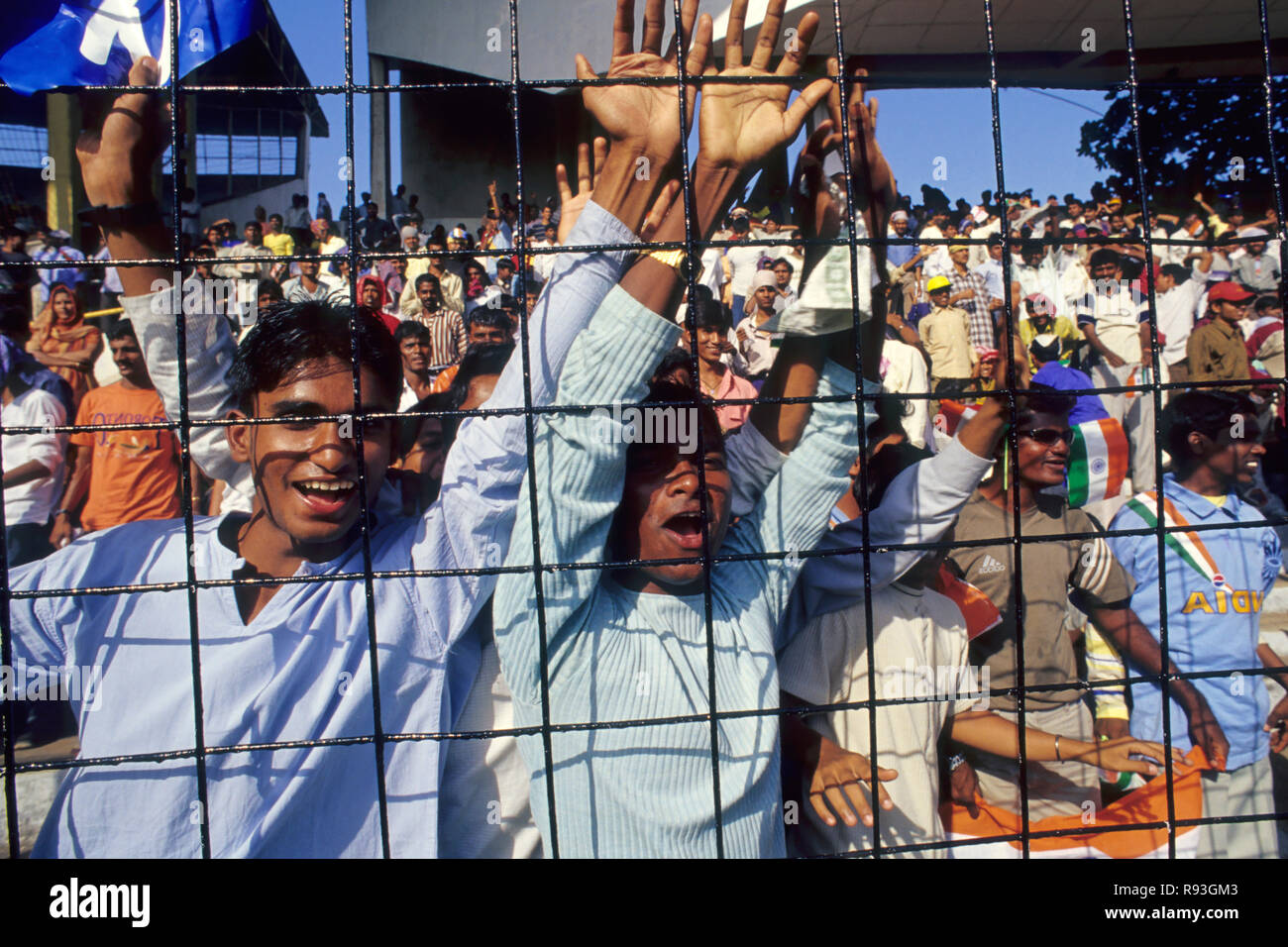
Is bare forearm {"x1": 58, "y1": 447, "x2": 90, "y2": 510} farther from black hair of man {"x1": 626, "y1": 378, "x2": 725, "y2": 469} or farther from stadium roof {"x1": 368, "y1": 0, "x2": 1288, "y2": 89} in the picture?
stadium roof {"x1": 368, "y1": 0, "x2": 1288, "y2": 89}

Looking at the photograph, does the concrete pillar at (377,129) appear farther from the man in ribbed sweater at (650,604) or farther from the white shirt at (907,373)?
the man in ribbed sweater at (650,604)

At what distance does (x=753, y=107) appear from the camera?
5.04 ft

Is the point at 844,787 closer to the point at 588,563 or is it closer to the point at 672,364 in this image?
the point at 588,563

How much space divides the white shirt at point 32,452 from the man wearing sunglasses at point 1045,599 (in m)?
3.75

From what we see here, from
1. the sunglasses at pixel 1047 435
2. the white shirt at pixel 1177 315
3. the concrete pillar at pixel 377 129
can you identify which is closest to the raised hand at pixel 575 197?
the sunglasses at pixel 1047 435

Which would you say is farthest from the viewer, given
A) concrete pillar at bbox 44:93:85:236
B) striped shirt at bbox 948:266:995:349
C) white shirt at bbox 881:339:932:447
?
striped shirt at bbox 948:266:995:349

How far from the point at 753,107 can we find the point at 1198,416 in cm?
194

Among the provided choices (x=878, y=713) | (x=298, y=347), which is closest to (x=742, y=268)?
(x=878, y=713)

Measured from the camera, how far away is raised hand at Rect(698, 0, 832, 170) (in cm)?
147

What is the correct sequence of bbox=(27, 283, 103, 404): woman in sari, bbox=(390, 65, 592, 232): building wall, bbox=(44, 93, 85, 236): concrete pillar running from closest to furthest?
1. bbox=(27, 283, 103, 404): woman in sari
2. bbox=(44, 93, 85, 236): concrete pillar
3. bbox=(390, 65, 592, 232): building wall

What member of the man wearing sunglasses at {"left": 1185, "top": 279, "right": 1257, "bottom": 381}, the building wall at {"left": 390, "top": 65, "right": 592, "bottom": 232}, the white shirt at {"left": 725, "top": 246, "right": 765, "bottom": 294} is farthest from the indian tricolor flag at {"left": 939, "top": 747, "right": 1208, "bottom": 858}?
the building wall at {"left": 390, "top": 65, "right": 592, "bottom": 232}

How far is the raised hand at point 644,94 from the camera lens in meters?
1.48
